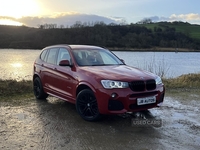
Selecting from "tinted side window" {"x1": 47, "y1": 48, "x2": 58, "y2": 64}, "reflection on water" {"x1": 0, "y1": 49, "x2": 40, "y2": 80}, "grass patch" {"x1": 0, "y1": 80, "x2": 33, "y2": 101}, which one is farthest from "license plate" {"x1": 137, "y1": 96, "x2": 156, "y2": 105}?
"reflection on water" {"x1": 0, "y1": 49, "x2": 40, "y2": 80}

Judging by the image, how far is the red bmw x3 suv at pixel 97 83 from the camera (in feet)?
17.0

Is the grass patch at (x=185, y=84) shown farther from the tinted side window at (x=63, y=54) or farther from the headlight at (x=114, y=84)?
the headlight at (x=114, y=84)

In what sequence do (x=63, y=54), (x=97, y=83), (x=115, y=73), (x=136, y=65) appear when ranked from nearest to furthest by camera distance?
1. (x=97, y=83)
2. (x=115, y=73)
3. (x=63, y=54)
4. (x=136, y=65)

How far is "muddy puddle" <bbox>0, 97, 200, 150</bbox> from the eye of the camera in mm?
4380

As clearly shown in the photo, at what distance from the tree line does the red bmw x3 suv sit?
49609 mm

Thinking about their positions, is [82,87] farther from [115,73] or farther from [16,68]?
[16,68]

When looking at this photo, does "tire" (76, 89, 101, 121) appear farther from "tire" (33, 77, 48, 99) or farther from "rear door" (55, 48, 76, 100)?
"tire" (33, 77, 48, 99)

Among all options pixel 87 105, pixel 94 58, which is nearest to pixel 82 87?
pixel 87 105

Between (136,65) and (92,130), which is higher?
(92,130)

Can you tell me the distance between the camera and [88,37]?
2283 inches

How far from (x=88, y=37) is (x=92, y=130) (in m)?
53.8

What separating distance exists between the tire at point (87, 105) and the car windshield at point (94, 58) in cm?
89

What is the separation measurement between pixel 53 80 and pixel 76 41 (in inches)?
2061

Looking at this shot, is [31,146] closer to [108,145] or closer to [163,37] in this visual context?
[108,145]
